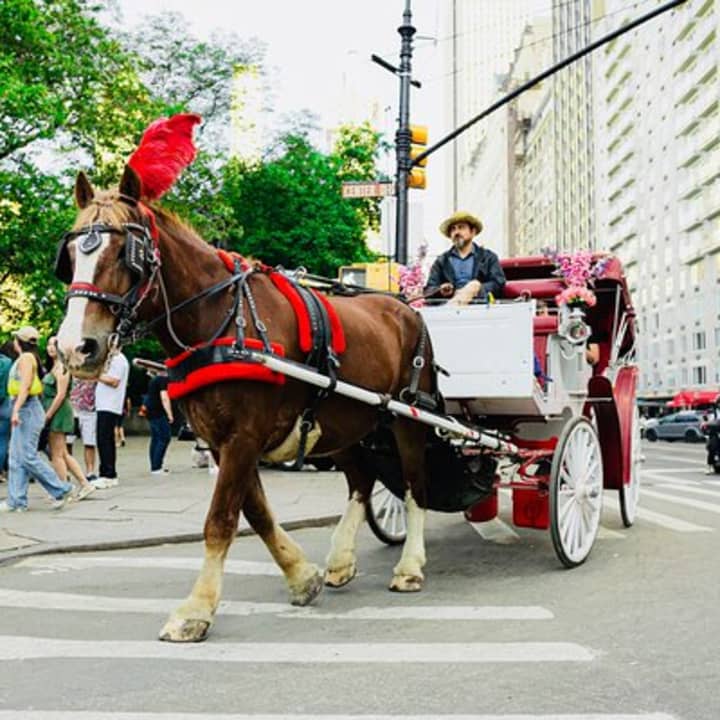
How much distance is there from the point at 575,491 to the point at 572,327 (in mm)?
1383

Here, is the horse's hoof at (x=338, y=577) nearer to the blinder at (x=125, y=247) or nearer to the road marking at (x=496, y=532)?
the road marking at (x=496, y=532)

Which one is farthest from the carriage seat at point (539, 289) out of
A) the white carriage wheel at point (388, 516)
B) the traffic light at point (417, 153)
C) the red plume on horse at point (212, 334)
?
the traffic light at point (417, 153)

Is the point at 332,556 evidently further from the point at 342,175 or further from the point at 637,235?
the point at 637,235

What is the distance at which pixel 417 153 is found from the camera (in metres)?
15.5

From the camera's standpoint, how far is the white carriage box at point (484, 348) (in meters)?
6.78

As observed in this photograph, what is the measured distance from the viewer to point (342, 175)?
122 feet

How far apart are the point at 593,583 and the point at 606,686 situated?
234cm

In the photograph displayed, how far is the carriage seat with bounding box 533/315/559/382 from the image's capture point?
24.7 ft

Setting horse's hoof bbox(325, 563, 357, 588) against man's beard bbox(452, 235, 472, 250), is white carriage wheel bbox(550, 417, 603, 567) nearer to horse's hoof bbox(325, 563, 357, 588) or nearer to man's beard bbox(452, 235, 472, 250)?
horse's hoof bbox(325, 563, 357, 588)

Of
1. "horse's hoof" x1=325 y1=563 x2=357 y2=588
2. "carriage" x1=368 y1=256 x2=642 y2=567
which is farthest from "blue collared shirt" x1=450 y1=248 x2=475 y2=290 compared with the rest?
"horse's hoof" x1=325 y1=563 x2=357 y2=588

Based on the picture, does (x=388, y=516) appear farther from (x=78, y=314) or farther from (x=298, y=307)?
(x=78, y=314)

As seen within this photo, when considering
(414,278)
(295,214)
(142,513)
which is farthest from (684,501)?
(295,214)

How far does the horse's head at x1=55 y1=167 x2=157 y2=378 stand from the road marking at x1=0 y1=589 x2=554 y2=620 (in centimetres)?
180

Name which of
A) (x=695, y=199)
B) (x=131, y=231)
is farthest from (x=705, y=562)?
(x=695, y=199)
